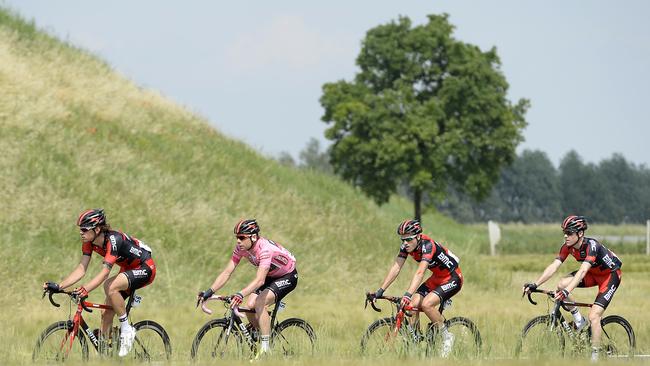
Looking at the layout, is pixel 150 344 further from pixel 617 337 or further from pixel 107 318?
pixel 617 337

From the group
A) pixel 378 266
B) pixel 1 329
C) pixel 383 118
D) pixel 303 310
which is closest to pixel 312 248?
pixel 378 266

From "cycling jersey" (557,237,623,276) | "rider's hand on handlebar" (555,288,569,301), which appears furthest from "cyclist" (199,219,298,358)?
"cycling jersey" (557,237,623,276)

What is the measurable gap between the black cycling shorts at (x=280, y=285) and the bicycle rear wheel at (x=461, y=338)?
1.96 meters

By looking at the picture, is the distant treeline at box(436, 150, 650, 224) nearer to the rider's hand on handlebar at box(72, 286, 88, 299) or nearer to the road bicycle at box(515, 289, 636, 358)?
the road bicycle at box(515, 289, 636, 358)

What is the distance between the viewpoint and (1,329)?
62.3 feet

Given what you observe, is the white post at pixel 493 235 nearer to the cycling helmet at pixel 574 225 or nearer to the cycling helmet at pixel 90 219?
the cycling helmet at pixel 574 225

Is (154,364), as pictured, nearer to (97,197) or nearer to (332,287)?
(332,287)

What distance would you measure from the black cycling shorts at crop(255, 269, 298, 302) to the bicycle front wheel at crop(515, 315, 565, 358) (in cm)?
314

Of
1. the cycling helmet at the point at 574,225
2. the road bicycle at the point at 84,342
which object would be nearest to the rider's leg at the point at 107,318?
the road bicycle at the point at 84,342

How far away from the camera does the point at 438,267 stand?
48.9 feet

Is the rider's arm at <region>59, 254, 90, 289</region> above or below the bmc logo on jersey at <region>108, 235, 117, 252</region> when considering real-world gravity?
below

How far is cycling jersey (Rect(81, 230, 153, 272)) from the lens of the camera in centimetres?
1344

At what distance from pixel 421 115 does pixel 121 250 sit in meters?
43.7

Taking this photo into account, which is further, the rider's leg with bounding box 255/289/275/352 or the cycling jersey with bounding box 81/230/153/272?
the rider's leg with bounding box 255/289/275/352
